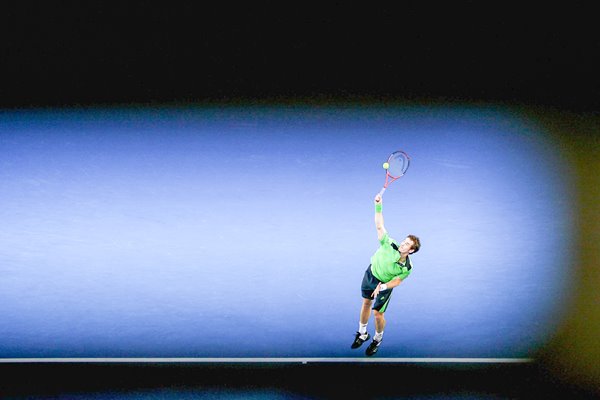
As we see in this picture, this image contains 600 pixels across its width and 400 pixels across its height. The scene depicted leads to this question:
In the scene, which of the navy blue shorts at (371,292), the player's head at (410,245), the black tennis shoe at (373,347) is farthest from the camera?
the black tennis shoe at (373,347)

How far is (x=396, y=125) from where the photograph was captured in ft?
9.16

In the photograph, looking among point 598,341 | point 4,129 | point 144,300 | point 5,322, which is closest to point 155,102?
point 4,129

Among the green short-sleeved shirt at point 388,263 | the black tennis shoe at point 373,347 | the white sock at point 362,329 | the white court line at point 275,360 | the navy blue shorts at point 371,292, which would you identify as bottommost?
the white court line at point 275,360

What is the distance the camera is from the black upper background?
8.87 feet

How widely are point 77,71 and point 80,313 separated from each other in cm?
222

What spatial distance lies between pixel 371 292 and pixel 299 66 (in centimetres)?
212

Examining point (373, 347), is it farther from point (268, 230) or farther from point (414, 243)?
point (268, 230)

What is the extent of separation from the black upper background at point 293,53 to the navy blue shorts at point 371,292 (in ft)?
5.23

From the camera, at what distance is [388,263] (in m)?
2.66

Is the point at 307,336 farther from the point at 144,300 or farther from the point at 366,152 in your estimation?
the point at 366,152

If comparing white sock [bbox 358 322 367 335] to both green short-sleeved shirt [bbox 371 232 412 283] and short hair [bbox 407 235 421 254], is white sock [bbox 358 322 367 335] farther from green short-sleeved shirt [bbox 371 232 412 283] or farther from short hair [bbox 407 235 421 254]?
short hair [bbox 407 235 421 254]

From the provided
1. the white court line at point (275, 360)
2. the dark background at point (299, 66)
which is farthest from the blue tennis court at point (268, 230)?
the dark background at point (299, 66)

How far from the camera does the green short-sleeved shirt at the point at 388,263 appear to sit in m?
2.65

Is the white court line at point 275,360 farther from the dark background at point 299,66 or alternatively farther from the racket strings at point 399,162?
the racket strings at point 399,162
